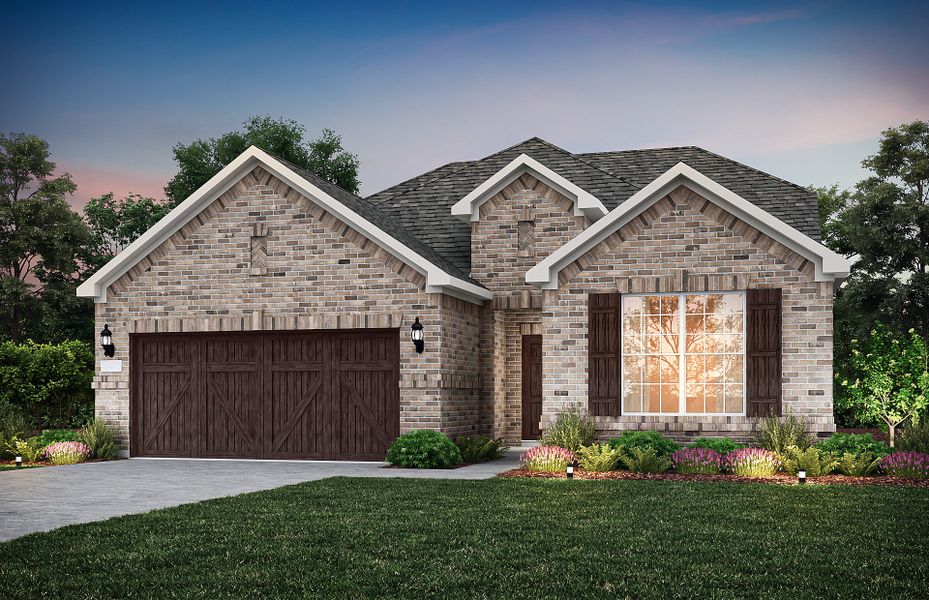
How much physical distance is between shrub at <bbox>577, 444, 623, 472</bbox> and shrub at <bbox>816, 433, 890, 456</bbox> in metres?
3.22

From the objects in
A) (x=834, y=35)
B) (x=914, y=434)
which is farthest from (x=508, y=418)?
(x=834, y=35)

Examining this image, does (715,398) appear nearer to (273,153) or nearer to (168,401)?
(168,401)

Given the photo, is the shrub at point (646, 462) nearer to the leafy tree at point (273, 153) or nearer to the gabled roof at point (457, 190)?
the gabled roof at point (457, 190)

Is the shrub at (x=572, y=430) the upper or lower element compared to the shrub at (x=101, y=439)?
upper

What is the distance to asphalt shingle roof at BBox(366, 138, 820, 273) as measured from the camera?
2188cm

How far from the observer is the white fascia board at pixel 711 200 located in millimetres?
16469

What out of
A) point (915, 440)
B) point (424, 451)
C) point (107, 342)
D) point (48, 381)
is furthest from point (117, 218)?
point (915, 440)

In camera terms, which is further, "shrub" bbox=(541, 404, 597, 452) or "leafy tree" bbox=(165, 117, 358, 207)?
"leafy tree" bbox=(165, 117, 358, 207)

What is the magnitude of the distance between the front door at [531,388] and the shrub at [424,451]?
16.0 feet

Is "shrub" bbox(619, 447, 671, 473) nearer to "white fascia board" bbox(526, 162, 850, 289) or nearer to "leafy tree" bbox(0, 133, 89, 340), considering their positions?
"white fascia board" bbox(526, 162, 850, 289)

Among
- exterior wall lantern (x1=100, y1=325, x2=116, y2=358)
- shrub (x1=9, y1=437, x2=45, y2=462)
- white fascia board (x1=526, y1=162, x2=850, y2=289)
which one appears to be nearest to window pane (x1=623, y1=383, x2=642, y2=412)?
white fascia board (x1=526, y1=162, x2=850, y2=289)

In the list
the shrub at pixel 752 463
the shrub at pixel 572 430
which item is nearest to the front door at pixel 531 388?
the shrub at pixel 572 430

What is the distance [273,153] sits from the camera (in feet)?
137

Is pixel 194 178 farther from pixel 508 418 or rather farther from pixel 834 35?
pixel 834 35
